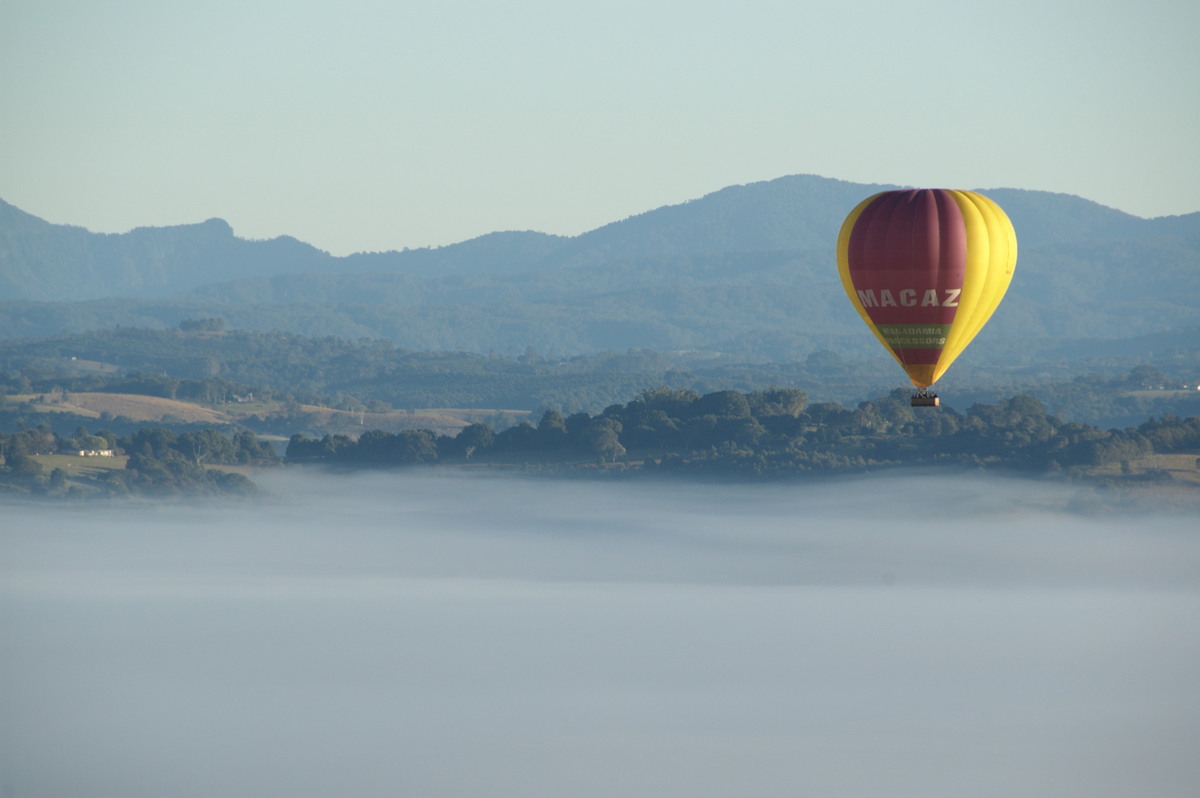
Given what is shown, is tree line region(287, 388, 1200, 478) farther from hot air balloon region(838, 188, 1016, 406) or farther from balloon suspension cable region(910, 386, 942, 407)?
balloon suspension cable region(910, 386, 942, 407)

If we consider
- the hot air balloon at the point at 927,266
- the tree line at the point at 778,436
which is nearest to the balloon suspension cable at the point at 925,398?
the hot air balloon at the point at 927,266

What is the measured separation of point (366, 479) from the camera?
17162 centimetres

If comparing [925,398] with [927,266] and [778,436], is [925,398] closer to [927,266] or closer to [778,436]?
[927,266]

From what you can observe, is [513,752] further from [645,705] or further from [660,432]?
[660,432]

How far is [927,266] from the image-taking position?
4644cm

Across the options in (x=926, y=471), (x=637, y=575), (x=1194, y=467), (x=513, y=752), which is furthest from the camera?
(x=637, y=575)

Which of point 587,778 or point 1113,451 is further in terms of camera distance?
point 1113,451

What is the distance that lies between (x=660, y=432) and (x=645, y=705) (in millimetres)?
26718

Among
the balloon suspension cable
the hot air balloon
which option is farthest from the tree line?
the balloon suspension cable

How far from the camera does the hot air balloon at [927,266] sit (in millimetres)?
46469

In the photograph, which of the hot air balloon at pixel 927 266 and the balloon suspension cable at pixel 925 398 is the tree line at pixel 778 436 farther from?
the balloon suspension cable at pixel 925 398

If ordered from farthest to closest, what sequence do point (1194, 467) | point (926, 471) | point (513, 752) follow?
point (926, 471) < point (1194, 467) < point (513, 752)

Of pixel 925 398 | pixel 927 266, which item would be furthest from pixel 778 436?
pixel 925 398

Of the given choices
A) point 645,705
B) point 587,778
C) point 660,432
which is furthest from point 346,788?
point 660,432
